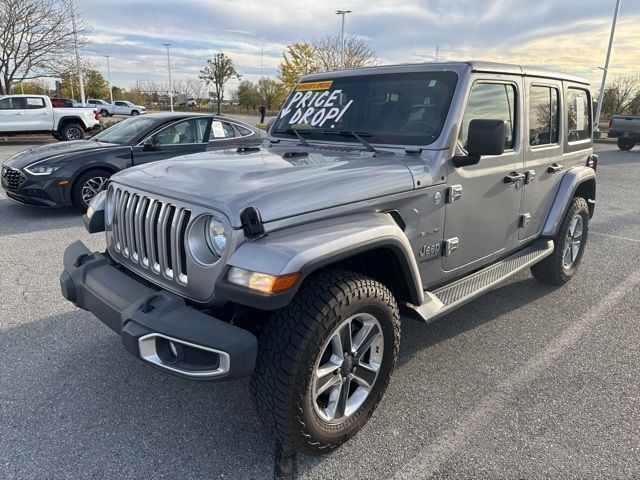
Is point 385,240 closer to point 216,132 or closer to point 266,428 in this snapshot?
point 266,428

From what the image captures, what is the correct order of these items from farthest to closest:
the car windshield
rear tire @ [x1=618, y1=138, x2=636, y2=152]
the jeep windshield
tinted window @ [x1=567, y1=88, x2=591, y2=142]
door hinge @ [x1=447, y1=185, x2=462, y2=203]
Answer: rear tire @ [x1=618, y1=138, x2=636, y2=152]
the car windshield
tinted window @ [x1=567, y1=88, x2=591, y2=142]
the jeep windshield
door hinge @ [x1=447, y1=185, x2=462, y2=203]

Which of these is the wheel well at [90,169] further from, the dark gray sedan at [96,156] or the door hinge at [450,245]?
the door hinge at [450,245]

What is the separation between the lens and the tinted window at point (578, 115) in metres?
4.48

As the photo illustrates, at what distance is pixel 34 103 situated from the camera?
16922 millimetres

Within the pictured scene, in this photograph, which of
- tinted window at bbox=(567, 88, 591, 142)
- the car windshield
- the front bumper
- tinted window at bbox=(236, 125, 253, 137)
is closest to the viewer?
tinted window at bbox=(567, 88, 591, 142)

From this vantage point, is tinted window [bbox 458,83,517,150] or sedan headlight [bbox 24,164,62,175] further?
sedan headlight [bbox 24,164,62,175]

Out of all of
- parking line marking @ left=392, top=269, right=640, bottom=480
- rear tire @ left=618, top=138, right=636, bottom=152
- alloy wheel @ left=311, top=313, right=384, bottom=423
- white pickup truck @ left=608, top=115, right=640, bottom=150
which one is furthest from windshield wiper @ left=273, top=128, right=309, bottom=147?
rear tire @ left=618, top=138, right=636, bottom=152

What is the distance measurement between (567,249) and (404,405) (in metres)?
2.90

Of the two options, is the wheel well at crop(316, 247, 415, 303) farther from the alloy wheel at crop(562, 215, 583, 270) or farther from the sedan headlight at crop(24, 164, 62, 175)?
the sedan headlight at crop(24, 164, 62, 175)

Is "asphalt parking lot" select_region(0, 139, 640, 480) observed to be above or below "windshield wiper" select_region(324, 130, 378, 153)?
below

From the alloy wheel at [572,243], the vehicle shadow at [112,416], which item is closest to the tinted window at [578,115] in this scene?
the alloy wheel at [572,243]

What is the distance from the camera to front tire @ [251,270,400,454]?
2.18 metres

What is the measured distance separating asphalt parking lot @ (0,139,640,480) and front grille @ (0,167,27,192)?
2975 mm

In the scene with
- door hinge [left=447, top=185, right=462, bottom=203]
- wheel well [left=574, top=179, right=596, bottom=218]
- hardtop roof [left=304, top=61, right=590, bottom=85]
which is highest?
hardtop roof [left=304, top=61, right=590, bottom=85]
